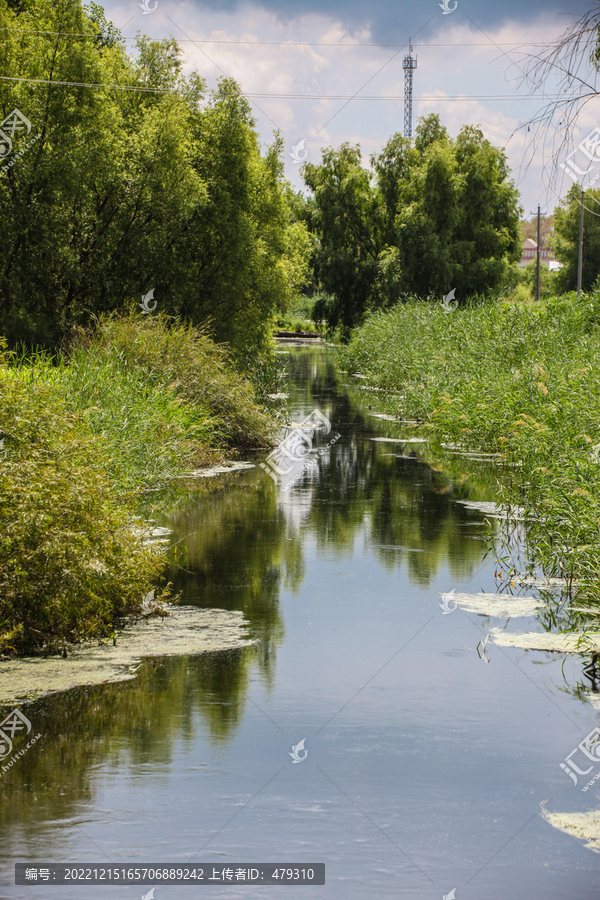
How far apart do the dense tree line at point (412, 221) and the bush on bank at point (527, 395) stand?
9.64 metres

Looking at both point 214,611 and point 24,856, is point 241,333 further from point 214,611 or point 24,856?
point 24,856

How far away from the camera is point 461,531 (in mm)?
11266

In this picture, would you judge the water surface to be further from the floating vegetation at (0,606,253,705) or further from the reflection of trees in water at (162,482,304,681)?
the floating vegetation at (0,606,253,705)

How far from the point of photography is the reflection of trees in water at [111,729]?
487 centimetres

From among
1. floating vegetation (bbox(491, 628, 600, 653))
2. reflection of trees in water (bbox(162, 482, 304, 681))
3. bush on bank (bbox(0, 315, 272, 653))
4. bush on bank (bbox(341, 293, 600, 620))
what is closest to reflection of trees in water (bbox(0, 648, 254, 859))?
reflection of trees in water (bbox(162, 482, 304, 681))

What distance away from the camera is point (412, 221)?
144 ft

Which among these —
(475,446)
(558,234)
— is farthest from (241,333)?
(558,234)

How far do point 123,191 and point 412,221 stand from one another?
74.1ft

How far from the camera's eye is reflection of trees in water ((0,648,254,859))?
487 centimetres

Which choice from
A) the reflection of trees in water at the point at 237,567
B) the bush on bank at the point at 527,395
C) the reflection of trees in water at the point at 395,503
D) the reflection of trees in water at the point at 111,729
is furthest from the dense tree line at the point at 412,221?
the reflection of trees in water at the point at 111,729

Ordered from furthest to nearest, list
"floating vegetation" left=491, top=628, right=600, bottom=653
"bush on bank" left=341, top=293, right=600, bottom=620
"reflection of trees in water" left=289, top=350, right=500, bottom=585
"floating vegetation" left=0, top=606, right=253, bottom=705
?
"reflection of trees in water" left=289, top=350, right=500, bottom=585 → "bush on bank" left=341, top=293, right=600, bottom=620 → "floating vegetation" left=491, top=628, right=600, bottom=653 → "floating vegetation" left=0, top=606, right=253, bottom=705
